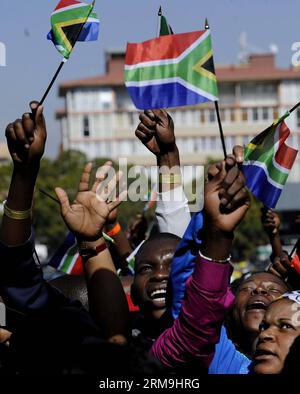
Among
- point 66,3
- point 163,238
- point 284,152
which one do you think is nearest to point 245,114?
point 284,152

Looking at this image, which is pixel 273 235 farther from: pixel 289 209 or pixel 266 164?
pixel 289 209

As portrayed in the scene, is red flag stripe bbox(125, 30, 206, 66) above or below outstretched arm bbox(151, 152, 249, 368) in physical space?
above

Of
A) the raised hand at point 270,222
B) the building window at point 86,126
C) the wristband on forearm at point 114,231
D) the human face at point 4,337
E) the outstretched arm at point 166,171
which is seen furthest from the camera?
the building window at point 86,126

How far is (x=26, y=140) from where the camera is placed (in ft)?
11.2

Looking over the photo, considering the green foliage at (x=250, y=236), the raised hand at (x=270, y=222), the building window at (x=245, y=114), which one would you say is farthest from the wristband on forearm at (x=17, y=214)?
the building window at (x=245, y=114)

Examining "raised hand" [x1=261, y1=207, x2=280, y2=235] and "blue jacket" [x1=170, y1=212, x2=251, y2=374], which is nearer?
"blue jacket" [x1=170, y1=212, x2=251, y2=374]

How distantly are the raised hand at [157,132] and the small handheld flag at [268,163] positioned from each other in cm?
55

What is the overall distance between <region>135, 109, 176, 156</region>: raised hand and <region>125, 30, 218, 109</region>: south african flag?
0.32m

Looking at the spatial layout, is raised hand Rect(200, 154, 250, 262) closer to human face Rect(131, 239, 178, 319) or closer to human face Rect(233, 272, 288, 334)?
human face Rect(131, 239, 178, 319)

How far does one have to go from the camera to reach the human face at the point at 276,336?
3.39m

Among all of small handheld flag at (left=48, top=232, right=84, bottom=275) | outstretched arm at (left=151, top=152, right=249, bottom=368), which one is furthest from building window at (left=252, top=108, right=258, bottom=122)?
outstretched arm at (left=151, top=152, right=249, bottom=368)

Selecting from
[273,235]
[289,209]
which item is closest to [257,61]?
[289,209]

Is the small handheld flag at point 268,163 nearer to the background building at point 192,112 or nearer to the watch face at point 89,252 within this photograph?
the watch face at point 89,252

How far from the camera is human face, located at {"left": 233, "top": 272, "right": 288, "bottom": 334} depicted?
443 cm
